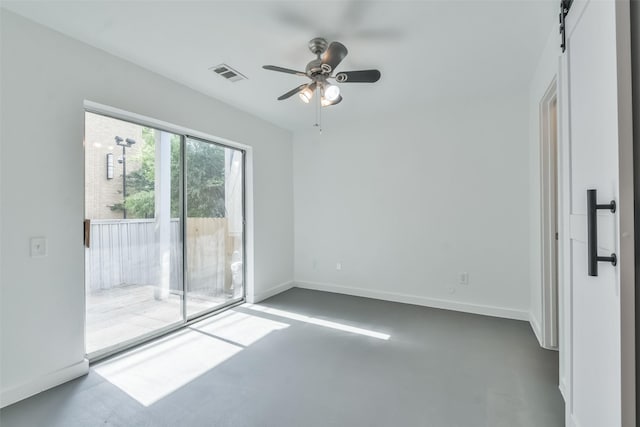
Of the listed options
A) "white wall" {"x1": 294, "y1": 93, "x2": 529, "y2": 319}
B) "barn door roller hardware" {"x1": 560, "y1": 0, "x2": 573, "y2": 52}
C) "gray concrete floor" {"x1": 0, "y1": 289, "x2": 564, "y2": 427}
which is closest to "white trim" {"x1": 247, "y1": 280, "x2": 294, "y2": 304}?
"white wall" {"x1": 294, "y1": 93, "x2": 529, "y2": 319}

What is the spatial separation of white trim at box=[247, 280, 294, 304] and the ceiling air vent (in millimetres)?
2768

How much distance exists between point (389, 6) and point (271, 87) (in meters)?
1.57

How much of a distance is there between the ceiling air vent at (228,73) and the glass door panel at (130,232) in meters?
0.90

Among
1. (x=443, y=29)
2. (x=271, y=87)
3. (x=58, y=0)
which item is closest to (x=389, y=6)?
(x=443, y=29)

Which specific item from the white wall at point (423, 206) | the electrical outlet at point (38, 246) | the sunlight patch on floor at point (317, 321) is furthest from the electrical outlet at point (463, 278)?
the electrical outlet at point (38, 246)

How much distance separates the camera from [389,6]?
1896 mm

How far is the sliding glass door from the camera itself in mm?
2518

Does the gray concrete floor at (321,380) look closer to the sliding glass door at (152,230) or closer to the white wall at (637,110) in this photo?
the sliding glass door at (152,230)

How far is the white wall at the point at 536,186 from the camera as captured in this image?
96.9 inches

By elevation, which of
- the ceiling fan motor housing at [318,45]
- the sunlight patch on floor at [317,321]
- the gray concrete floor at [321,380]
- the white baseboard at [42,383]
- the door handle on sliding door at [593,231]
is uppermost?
the ceiling fan motor housing at [318,45]

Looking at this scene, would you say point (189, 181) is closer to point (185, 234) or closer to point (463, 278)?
point (185, 234)

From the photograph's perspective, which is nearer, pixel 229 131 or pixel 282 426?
pixel 282 426

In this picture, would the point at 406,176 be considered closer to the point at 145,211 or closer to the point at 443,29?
the point at 443,29

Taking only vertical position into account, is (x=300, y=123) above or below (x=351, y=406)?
above
